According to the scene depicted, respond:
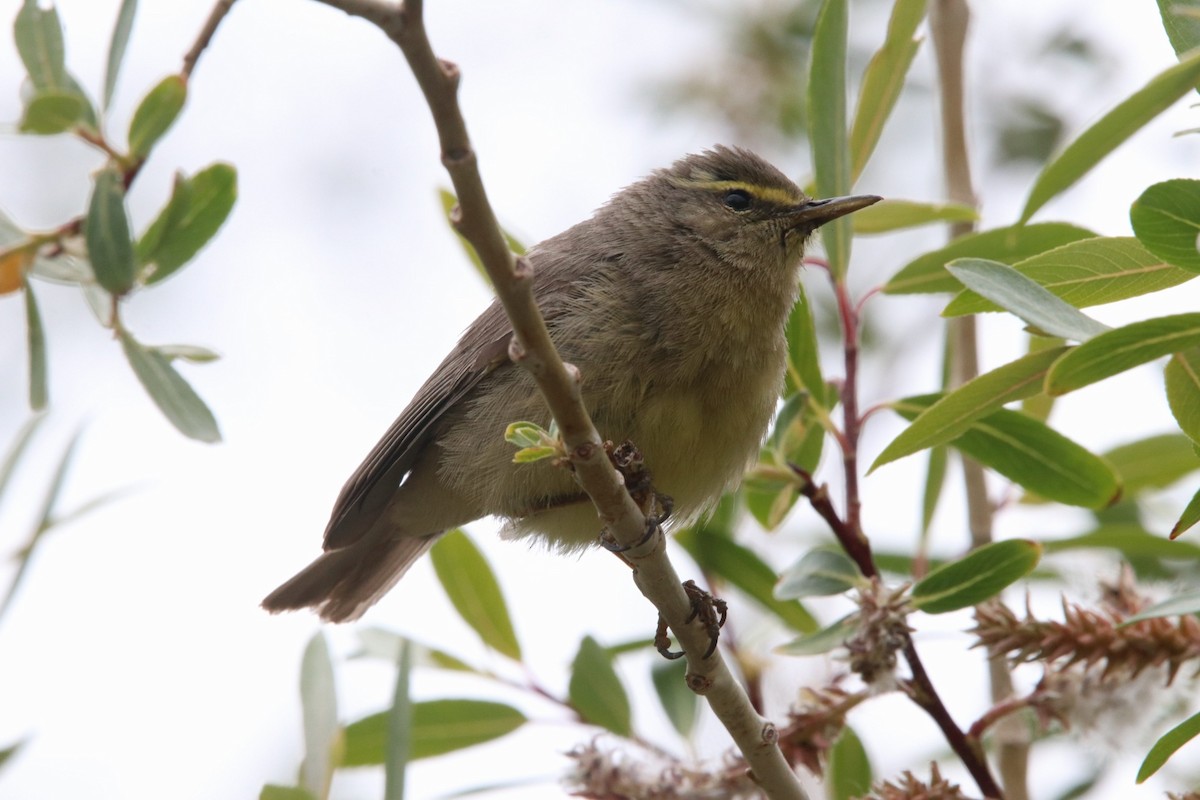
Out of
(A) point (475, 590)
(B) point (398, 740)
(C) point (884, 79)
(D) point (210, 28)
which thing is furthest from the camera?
(A) point (475, 590)

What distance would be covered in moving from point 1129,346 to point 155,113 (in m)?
1.76

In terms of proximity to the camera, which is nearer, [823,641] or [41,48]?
[41,48]

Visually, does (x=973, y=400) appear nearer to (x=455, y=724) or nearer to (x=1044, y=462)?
(x=1044, y=462)

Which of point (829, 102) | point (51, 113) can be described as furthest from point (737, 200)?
point (51, 113)

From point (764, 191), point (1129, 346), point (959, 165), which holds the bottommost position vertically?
point (1129, 346)

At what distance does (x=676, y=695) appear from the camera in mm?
4371

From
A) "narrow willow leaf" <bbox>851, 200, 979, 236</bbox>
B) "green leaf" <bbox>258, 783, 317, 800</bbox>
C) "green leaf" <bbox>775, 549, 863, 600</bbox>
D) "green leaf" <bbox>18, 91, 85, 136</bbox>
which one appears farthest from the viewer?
"narrow willow leaf" <bbox>851, 200, 979, 236</bbox>

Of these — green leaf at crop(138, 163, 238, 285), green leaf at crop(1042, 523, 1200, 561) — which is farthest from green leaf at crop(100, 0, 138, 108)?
green leaf at crop(1042, 523, 1200, 561)

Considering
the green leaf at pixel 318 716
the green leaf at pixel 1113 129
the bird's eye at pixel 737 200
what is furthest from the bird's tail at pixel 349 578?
the green leaf at pixel 1113 129

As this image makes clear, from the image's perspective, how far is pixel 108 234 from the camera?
7.16ft

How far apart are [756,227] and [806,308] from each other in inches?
28.5

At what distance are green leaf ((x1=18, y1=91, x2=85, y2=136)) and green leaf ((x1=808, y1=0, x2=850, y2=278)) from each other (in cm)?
205

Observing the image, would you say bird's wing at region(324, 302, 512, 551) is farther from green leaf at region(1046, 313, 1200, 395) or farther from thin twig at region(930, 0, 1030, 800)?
green leaf at region(1046, 313, 1200, 395)

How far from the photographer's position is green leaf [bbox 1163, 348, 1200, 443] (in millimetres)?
2428
